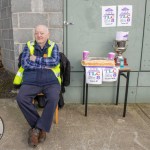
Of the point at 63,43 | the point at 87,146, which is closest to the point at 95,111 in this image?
the point at 87,146

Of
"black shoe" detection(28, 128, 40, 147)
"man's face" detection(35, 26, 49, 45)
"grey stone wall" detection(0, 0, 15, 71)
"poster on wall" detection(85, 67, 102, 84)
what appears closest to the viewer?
"black shoe" detection(28, 128, 40, 147)

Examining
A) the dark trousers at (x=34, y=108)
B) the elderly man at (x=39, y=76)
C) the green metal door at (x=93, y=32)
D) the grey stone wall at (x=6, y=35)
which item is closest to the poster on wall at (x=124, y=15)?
the green metal door at (x=93, y=32)

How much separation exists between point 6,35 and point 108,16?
2.32 metres

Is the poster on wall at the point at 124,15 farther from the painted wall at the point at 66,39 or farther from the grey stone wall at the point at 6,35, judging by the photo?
the grey stone wall at the point at 6,35

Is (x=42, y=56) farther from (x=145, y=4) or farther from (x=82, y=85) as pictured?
(x=145, y=4)

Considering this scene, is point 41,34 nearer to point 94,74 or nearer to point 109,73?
point 94,74

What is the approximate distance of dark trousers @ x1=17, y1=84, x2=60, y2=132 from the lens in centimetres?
250

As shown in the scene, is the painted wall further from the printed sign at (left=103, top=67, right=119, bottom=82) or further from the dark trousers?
the dark trousers

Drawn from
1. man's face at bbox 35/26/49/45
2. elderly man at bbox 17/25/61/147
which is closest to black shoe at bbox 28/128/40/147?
elderly man at bbox 17/25/61/147

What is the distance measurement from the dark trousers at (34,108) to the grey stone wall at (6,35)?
1.80 metres

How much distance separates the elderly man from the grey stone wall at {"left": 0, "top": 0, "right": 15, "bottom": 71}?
1.52m

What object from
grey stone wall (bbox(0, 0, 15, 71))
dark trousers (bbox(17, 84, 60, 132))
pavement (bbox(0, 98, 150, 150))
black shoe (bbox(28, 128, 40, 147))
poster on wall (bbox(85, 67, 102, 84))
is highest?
grey stone wall (bbox(0, 0, 15, 71))

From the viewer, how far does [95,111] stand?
3430mm

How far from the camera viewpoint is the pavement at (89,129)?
2.49 meters
